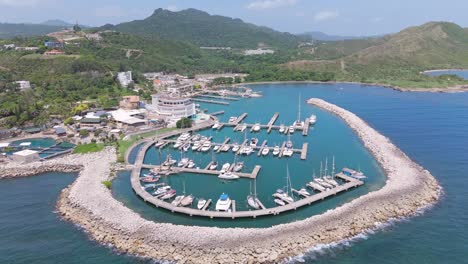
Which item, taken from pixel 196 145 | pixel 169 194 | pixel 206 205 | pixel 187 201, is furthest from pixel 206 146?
pixel 206 205

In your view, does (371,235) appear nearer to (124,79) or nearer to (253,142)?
(253,142)

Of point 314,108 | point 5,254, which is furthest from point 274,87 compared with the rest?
point 5,254

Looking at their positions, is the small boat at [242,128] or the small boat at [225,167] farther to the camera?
the small boat at [242,128]

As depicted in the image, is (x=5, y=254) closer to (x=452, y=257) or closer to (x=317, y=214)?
(x=317, y=214)

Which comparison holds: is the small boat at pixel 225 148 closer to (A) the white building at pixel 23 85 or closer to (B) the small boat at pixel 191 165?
(B) the small boat at pixel 191 165

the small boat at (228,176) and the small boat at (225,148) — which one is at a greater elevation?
the small boat at (225,148)

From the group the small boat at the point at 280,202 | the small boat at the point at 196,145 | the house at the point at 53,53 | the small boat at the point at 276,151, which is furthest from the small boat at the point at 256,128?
the house at the point at 53,53

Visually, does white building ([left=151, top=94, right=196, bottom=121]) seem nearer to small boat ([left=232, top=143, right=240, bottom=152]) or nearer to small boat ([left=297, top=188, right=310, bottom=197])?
small boat ([left=232, top=143, right=240, bottom=152])
